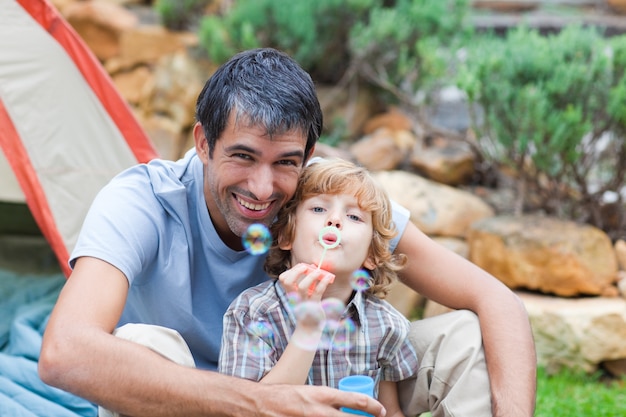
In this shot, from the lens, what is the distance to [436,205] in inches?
154

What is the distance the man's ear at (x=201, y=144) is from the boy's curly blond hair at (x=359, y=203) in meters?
0.27

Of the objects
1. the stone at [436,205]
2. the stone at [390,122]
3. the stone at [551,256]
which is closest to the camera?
the stone at [551,256]

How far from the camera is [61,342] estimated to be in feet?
5.68

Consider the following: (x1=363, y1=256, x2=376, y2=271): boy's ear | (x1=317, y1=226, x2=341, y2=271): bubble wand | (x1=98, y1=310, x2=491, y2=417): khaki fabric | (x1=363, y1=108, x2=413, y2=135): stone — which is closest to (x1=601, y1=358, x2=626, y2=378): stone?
(x1=98, y1=310, x2=491, y2=417): khaki fabric

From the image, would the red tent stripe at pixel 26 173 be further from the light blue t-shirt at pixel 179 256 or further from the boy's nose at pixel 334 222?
the boy's nose at pixel 334 222

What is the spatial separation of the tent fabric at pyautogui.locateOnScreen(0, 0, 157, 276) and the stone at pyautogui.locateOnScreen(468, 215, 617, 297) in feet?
5.25

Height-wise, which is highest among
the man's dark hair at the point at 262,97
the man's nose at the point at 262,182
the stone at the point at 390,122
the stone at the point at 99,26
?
the man's dark hair at the point at 262,97

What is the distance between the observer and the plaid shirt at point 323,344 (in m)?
1.88

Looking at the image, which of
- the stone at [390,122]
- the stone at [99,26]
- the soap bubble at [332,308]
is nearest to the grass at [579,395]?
the soap bubble at [332,308]

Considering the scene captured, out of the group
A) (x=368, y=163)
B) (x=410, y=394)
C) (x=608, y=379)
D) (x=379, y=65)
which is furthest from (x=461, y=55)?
(x=410, y=394)

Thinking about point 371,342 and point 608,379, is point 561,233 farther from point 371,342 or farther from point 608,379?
point 371,342

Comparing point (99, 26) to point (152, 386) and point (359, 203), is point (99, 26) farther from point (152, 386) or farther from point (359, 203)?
point (152, 386)

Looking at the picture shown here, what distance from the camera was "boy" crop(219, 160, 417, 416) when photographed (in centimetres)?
177

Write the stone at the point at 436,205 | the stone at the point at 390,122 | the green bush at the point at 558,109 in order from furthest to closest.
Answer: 1. the stone at the point at 390,122
2. the stone at the point at 436,205
3. the green bush at the point at 558,109
